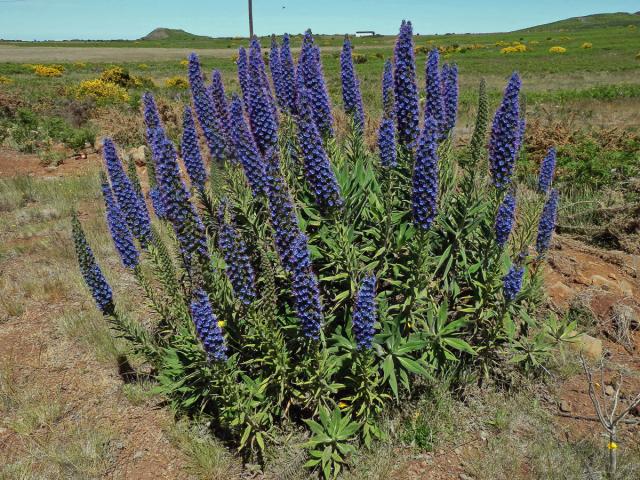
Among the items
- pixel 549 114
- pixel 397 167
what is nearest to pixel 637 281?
pixel 397 167

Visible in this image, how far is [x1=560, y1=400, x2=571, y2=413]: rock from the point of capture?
4273 mm

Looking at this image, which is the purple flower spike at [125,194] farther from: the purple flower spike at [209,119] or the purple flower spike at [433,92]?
the purple flower spike at [433,92]

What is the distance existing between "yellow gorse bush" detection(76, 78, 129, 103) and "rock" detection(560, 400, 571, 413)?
26.6m

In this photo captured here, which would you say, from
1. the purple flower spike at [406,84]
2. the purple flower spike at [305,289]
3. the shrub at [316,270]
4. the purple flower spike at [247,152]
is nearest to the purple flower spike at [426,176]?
the shrub at [316,270]

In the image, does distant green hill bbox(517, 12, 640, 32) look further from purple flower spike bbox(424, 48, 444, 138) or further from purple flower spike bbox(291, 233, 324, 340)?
purple flower spike bbox(291, 233, 324, 340)

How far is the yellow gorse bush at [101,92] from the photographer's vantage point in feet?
82.7

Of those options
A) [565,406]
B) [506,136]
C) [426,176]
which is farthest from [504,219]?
[565,406]

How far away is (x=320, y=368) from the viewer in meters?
3.54

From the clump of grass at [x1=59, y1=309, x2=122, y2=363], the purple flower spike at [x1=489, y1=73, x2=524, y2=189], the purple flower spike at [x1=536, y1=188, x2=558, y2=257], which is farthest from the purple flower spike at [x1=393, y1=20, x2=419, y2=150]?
the clump of grass at [x1=59, y1=309, x2=122, y2=363]

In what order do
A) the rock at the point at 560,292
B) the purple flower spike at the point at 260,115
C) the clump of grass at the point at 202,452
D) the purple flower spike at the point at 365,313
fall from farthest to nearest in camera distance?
the rock at the point at 560,292, the purple flower spike at the point at 260,115, the clump of grass at the point at 202,452, the purple flower spike at the point at 365,313

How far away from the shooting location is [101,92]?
1036 inches

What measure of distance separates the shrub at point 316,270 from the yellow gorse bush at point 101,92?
24.1 m

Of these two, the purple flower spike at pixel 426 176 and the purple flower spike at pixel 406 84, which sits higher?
the purple flower spike at pixel 406 84

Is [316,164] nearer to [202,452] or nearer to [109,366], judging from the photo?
[202,452]
